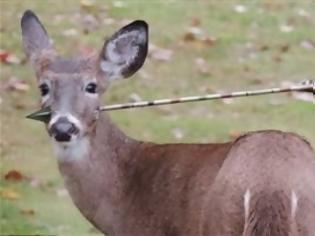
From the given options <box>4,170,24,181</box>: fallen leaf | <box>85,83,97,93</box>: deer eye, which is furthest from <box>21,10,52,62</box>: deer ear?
<box>4,170,24,181</box>: fallen leaf

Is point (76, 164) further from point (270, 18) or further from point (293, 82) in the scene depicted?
point (270, 18)

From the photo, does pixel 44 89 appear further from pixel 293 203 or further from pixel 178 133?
pixel 178 133

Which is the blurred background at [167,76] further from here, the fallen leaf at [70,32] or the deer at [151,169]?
the deer at [151,169]

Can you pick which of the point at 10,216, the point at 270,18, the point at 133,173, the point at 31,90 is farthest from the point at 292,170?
the point at 270,18

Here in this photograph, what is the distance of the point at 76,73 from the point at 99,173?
518mm

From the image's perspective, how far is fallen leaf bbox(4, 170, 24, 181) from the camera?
11000mm

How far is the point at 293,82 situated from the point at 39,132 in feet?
8.73

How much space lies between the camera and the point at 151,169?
24.5 ft

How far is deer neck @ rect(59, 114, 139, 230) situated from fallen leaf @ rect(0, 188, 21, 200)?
3.02m

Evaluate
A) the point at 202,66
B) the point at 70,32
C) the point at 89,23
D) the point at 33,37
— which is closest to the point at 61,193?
the point at 33,37

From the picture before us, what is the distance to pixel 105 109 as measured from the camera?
746cm

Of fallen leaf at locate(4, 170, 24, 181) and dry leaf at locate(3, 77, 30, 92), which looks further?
dry leaf at locate(3, 77, 30, 92)

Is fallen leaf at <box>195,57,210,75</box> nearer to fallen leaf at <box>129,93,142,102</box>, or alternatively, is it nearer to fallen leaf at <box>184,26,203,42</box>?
fallen leaf at <box>184,26,203,42</box>

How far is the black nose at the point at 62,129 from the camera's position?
7047 mm
